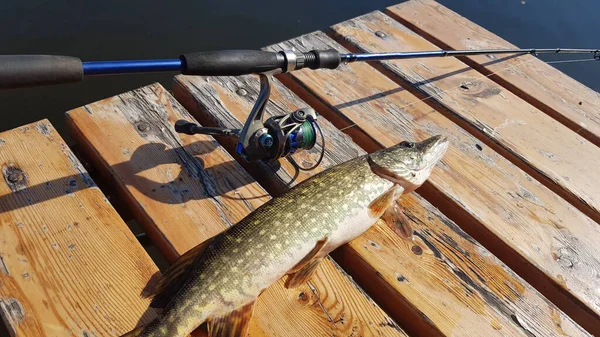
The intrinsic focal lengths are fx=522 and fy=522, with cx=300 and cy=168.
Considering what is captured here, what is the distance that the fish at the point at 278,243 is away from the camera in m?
2.40

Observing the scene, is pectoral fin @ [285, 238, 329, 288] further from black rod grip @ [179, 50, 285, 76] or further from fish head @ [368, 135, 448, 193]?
black rod grip @ [179, 50, 285, 76]

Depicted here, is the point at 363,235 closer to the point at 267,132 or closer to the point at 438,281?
the point at 438,281

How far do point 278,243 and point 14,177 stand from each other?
63.8 inches

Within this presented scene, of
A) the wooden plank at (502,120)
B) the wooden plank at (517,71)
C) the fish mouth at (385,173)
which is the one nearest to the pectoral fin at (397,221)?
the fish mouth at (385,173)

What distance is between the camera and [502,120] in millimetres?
4090

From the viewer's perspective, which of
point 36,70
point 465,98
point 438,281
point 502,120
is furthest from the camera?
point 465,98

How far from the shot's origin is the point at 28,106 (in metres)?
5.16

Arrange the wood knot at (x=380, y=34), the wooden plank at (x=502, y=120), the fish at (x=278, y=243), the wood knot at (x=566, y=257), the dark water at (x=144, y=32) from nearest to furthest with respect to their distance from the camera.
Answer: the fish at (x=278, y=243)
the wood knot at (x=566, y=257)
the wooden plank at (x=502, y=120)
the wood knot at (x=380, y=34)
the dark water at (x=144, y=32)

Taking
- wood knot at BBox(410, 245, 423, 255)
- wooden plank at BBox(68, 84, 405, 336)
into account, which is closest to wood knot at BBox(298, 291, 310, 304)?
wooden plank at BBox(68, 84, 405, 336)

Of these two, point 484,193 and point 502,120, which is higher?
point 502,120

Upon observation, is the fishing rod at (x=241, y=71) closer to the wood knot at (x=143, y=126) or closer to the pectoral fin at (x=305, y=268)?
the wood knot at (x=143, y=126)

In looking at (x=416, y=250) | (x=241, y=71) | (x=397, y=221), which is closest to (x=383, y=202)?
(x=397, y=221)

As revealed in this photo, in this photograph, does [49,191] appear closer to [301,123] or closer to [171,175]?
[171,175]

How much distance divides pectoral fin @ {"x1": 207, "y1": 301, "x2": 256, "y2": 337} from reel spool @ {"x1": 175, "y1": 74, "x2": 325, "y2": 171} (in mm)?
926
